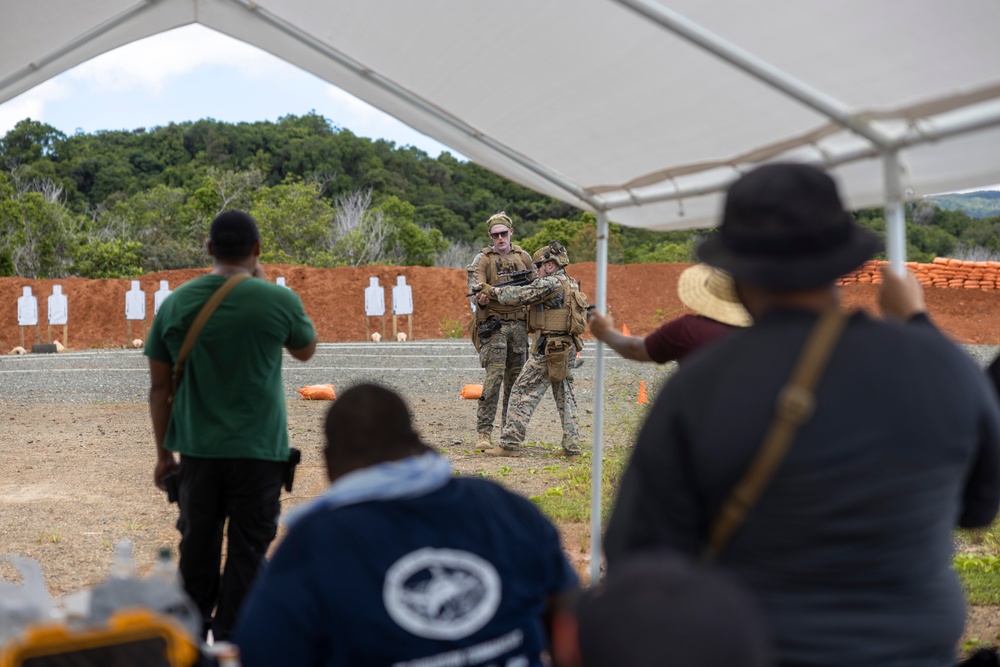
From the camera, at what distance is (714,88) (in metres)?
3.18

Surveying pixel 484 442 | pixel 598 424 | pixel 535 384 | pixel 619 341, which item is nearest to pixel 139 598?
pixel 619 341

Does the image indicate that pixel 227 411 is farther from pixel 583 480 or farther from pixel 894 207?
pixel 583 480

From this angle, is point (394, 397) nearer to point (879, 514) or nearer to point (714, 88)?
point (879, 514)

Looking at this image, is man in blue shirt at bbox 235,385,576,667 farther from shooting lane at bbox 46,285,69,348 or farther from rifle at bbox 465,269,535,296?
shooting lane at bbox 46,285,69,348

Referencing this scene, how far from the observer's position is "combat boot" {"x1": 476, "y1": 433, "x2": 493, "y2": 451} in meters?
9.34

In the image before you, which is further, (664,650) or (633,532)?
(633,532)

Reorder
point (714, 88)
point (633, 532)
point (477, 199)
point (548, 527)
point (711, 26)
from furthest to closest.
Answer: point (477, 199)
point (714, 88)
point (711, 26)
point (548, 527)
point (633, 532)

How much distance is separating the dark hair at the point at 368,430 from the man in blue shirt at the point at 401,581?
0.04 m

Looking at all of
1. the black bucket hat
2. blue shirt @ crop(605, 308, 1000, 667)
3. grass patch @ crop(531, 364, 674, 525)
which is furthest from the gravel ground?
the black bucket hat

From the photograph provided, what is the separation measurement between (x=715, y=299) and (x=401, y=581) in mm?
2050

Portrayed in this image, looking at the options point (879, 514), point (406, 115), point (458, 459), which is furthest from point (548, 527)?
point (458, 459)

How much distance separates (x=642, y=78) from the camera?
3.32 metres

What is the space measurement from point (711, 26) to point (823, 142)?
20.4 inches

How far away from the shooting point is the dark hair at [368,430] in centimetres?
199
